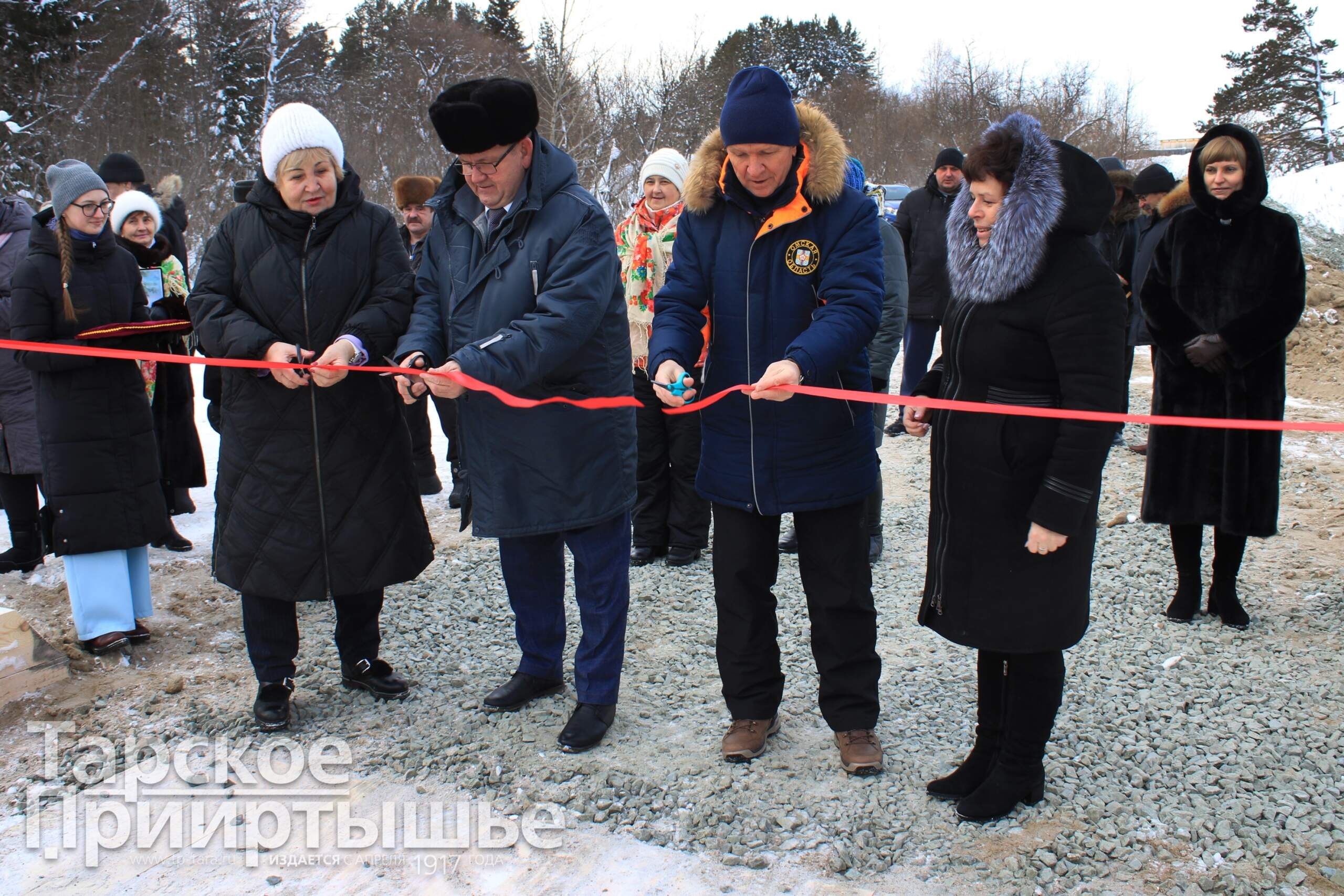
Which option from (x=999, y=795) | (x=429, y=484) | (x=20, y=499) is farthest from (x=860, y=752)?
(x=20, y=499)

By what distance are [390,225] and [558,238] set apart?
0.73m

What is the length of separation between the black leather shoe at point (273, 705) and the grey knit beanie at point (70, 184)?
7.00 feet

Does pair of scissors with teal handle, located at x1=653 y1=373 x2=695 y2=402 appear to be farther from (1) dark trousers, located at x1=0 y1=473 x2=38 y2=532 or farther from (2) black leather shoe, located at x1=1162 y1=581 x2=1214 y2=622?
(1) dark trousers, located at x1=0 y1=473 x2=38 y2=532

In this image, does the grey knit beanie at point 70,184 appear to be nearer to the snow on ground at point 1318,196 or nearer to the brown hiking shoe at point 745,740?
the brown hiking shoe at point 745,740

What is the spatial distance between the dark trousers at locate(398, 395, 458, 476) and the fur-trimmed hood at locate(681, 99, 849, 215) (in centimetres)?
331

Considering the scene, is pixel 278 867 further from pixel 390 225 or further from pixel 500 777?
pixel 390 225

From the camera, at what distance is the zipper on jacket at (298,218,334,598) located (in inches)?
130

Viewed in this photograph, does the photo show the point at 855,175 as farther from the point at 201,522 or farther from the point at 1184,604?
the point at 201,522

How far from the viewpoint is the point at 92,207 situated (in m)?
4.02

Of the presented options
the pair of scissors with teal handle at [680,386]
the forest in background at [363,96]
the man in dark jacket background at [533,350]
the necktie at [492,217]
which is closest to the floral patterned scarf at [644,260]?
the man in dark jacket background at [533,350]

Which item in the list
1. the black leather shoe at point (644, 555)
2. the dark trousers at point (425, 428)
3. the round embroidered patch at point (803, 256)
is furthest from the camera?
the dark trousers at point (425, 428)

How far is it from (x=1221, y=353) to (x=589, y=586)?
2.78m

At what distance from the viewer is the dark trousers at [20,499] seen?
4918mm

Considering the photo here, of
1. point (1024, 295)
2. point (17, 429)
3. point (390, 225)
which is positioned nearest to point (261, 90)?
point (17, 429)
